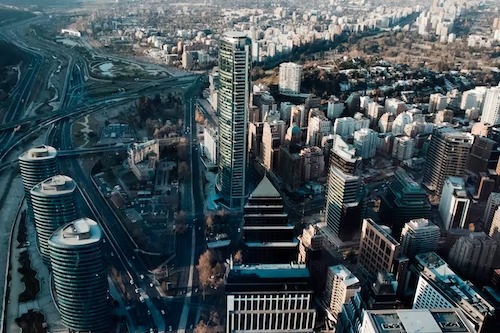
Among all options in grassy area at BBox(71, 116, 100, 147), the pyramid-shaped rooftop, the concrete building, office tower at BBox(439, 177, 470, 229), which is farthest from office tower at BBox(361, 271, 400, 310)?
grassy area at BBox(71, 116, 100, 147)

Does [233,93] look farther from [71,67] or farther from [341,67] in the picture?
[71,67]

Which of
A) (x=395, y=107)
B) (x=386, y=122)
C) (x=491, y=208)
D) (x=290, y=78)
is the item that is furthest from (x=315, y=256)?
(x=290, y=78)

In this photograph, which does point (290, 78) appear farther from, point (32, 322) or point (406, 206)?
point (32, 322)

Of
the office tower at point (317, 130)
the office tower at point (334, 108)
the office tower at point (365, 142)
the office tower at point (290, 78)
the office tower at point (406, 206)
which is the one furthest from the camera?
the office tower at point (290, 78)

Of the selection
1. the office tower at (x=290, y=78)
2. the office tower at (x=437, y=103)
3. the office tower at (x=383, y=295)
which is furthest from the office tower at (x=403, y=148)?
the office tower at (x=383, y=295)

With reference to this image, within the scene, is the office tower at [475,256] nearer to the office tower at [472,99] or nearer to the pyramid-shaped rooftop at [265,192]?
the pyramid-shaped rooftop at [265,192]

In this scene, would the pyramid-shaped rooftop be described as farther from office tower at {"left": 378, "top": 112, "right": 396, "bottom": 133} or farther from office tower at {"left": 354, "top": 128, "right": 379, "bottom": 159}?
office tower at {"left": 378, "top": 112, "right": 396, "bottom": 133}
